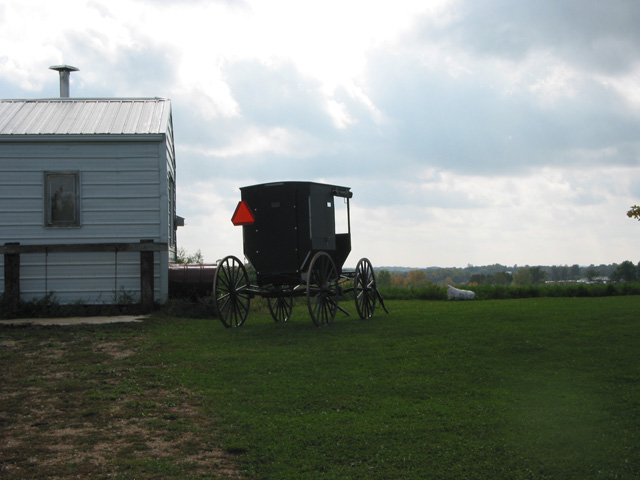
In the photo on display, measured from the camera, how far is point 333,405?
215 inches

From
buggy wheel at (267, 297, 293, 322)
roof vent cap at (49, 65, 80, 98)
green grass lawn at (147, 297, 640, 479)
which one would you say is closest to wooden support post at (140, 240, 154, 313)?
buggy wheel at (267, 297, 293, 322)

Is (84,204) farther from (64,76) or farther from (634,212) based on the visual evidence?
(634,212)

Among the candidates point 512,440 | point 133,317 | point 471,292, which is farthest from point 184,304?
point 512,440

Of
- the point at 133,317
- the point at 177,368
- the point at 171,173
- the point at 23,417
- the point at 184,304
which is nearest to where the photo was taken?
the point at 23,417

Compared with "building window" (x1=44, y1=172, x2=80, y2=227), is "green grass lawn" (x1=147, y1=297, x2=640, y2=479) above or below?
below

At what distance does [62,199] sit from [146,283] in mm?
2813

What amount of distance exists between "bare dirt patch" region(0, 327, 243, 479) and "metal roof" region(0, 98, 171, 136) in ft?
25.6

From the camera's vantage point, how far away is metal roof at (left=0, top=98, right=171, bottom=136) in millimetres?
14406

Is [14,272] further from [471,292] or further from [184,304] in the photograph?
[471,292]

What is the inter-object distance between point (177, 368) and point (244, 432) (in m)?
2.72

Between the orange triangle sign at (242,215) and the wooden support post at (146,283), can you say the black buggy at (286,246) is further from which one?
the wooden support post at (146,283)

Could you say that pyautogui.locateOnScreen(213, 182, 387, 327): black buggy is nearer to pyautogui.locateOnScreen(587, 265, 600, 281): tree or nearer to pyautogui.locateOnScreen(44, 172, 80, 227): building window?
pyautogui.locateOnScreen(44, 172, 80, 227): building window

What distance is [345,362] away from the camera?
736 cm

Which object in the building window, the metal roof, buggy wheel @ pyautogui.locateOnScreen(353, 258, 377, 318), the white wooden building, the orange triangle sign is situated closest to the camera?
the orange triangle sign
